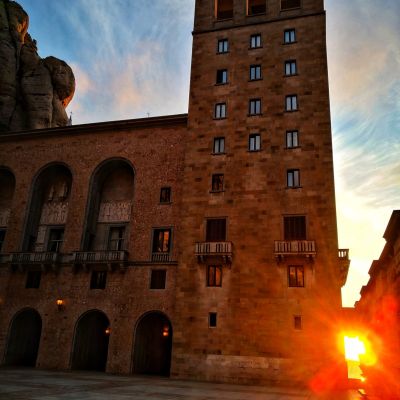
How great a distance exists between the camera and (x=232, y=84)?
36.8m

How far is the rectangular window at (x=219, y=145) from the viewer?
3503 cm

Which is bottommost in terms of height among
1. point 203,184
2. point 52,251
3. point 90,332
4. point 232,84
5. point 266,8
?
point 90,332

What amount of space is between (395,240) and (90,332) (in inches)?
1137

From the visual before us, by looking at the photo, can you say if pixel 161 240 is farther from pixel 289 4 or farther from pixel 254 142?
pixel 289 4

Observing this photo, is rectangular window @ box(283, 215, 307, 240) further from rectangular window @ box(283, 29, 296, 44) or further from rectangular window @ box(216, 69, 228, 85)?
rectangular window @ box(283, 29, 296, 44)

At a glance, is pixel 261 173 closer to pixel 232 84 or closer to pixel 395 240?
pixel 232 84

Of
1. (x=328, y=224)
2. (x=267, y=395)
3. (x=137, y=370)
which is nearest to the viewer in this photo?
(x=267, y=395)

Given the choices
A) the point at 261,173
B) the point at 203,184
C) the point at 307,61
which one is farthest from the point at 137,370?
the point at 307,61

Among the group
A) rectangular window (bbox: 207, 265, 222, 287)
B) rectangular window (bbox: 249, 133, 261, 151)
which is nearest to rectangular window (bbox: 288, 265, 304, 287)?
rectangular window (bbox: 207, 265, 222, 287)

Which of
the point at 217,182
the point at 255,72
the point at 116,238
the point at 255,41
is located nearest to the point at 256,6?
the point at 255,41

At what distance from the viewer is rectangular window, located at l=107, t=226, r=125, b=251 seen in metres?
37.1

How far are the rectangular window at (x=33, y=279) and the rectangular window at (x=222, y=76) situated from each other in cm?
2550

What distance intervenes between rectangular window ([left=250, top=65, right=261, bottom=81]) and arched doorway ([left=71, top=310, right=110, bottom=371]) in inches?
1018

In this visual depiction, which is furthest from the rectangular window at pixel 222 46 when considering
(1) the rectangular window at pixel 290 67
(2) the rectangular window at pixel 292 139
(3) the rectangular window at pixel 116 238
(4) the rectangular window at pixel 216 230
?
(3) the rectangular window at pixel 116 238
